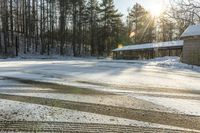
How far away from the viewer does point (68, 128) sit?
17.4 feet

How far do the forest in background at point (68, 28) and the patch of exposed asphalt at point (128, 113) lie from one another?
38.6m

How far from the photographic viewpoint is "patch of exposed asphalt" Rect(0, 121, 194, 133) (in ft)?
17.0

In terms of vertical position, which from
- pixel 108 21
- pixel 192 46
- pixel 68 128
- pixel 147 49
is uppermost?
pixel 108 21

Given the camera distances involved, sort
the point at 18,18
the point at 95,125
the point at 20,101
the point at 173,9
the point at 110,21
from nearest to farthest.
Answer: the point at 95,125, the point at 20,101, the point at 173,9, the point at 18,18, the point at 110,21

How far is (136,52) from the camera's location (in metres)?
57.6

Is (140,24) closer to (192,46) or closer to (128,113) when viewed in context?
(192,46)

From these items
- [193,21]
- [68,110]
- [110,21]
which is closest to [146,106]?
[68,110]

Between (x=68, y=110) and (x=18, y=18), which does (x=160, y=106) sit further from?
(x=18, y=18)

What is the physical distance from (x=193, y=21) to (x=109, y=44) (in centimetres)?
3062

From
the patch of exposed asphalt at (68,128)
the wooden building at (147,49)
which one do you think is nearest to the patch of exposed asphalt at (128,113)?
the patch of exposed asphalt at (68,128)

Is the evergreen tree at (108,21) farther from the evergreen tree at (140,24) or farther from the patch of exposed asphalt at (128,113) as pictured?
the patch of exposed asphalt at (128,113)

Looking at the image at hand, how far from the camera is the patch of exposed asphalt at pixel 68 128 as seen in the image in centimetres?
518

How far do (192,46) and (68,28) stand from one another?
132 feet

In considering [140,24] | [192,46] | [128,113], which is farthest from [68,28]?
[128,113]
